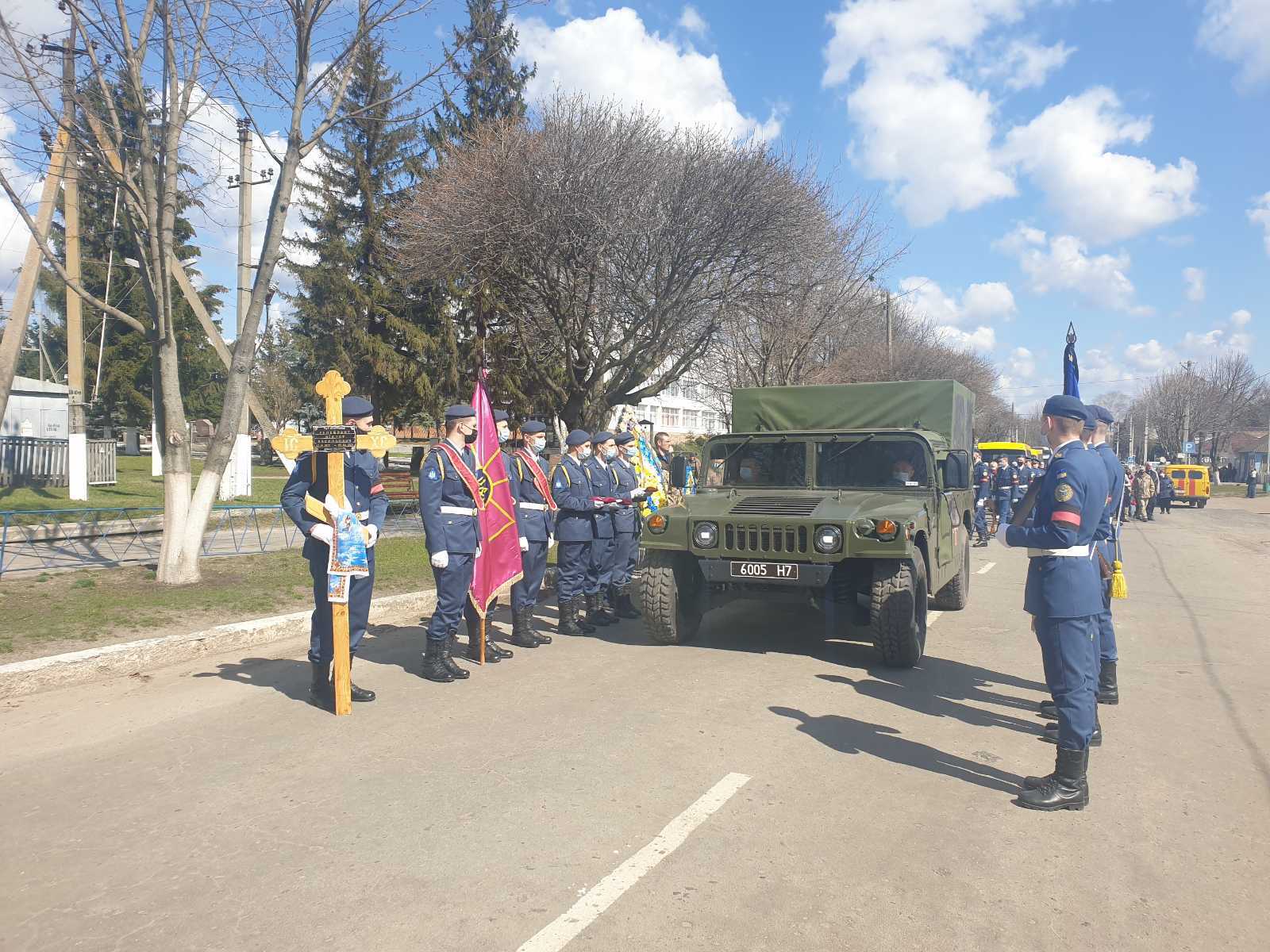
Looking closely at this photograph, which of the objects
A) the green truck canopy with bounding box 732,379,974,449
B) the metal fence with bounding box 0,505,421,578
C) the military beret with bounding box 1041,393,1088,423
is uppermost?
the green truck canopy with bounding box 732,379,974,449

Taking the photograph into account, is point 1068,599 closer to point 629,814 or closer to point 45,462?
point 629,814

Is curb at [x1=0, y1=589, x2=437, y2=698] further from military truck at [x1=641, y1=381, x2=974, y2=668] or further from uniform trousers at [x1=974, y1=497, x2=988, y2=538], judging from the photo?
uniform trousers at [x1=974, y1=497, x2=988, y2=538]

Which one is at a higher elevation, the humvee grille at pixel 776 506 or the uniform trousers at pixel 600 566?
the humvee grille at pixel 776 506

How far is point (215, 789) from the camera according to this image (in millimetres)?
4504

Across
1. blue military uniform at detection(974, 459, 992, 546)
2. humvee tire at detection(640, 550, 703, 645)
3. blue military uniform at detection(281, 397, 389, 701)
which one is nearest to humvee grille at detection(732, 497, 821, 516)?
humvee tire at detection(640, 550, 703, 645)

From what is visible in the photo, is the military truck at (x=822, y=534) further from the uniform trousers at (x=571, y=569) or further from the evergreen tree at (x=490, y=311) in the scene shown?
the evergreen tree at (x=490, y=311)

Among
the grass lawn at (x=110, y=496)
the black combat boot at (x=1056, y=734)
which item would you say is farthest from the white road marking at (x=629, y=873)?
the grass lawn at (x=110, y=496)

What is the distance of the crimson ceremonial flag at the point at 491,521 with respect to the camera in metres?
7.22

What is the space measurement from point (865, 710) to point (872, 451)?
3269mm

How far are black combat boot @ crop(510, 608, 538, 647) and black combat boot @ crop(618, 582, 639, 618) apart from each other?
5.26 feet

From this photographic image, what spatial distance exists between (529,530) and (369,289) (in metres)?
21.0

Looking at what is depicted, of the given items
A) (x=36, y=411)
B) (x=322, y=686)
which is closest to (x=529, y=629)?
(x=322, y=686)

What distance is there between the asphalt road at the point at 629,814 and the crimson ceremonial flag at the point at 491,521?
0.82 meters

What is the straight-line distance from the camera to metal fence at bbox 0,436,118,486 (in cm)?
1923
